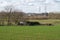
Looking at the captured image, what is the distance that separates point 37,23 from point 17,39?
1804 cm

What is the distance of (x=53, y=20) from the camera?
97.7ft

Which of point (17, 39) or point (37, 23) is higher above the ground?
point (17, 39)

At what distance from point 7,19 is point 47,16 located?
6519 millimetres

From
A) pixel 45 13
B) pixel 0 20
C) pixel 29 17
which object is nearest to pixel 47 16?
pixel 45 13

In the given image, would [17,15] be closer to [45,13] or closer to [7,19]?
[7,19]

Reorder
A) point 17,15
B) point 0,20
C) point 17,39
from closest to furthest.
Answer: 1. point 17,39
2. point 0,20
3. point 17,15

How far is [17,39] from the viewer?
1296 centimetres

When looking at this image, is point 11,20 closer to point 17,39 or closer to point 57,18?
point 57,18

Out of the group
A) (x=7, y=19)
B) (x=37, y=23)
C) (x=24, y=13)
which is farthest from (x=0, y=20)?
(x=37, y=23)

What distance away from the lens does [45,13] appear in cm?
2994

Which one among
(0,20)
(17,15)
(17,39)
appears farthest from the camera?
(17,15)

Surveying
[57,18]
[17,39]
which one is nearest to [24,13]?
[57,18]

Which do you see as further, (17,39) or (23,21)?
(23,21)

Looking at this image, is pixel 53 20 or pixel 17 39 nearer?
pixel 17 39
